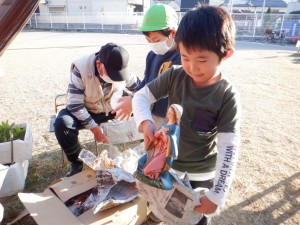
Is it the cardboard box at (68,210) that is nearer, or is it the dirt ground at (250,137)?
the cardboard box at (68,210)

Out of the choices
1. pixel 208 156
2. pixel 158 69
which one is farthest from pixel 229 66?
pixel 208 156

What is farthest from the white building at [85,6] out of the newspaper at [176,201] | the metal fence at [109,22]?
the newspaper at [176,201]

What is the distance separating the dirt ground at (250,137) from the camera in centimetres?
218

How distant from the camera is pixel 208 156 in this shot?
4.69ft

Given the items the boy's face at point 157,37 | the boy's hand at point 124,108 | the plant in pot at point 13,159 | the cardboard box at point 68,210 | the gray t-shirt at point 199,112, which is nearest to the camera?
the gray t-shirt at point 199,112

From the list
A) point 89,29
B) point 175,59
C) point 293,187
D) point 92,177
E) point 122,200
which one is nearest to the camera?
point 122,200

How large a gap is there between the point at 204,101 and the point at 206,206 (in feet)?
1.52

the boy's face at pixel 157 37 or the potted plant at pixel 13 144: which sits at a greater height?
the boy's face at pixel 157 37

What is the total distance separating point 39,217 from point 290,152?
2847 mm

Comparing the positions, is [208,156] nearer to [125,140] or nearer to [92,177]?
[92,177]

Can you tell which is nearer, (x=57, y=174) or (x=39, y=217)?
(x=39, y=217)

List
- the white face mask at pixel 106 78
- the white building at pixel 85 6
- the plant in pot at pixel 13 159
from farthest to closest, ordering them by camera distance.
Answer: the white building at pixel 85 6, the white face mask at pixel 106 78, the plant in pot at pixel 13 159

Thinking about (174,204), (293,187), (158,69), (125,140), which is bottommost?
(293,187)

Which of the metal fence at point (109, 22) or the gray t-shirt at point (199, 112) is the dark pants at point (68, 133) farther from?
the metal fence at point (109, 22)
